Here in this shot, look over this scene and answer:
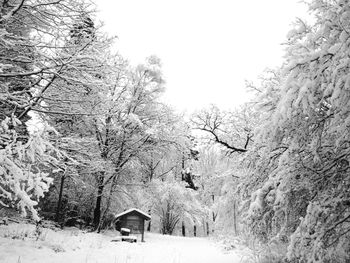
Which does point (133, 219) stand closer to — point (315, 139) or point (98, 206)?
point (98, 206)

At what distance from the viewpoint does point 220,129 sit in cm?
1427

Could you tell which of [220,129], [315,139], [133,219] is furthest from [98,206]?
[315,139]

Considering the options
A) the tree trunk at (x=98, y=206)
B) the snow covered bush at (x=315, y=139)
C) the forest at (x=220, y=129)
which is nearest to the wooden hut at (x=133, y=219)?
the tree trunk at (x=98, y=206)

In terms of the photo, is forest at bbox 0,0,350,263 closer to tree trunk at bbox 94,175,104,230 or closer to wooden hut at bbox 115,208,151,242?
tree trunk at bbox 94,175,104,230

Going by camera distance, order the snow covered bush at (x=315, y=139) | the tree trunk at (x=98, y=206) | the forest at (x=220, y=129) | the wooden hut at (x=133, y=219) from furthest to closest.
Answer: the tree trunk at (x=98, y=206) → the wooden hut at (x=133, y=219) → the forest at (x=220, y=129) → the snow covered bush at (x=315, y=139)

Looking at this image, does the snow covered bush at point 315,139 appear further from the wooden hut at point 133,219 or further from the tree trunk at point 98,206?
the tree trunk at point 98,206

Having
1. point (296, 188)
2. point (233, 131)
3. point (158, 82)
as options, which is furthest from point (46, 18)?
point (158, 82)

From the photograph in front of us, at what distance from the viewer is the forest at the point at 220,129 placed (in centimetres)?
345

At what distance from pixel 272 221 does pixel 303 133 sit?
5.85 feet

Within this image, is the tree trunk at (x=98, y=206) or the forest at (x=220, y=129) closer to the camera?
the forest at (x=220, y=129)

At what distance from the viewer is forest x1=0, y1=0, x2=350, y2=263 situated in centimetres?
345

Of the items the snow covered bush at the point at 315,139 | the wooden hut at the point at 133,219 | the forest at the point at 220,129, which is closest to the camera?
the snow covered bush at the point at 315,139

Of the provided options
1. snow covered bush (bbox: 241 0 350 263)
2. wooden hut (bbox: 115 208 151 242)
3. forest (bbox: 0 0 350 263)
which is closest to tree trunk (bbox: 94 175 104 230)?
forest (bbox: 0 0 350 263)

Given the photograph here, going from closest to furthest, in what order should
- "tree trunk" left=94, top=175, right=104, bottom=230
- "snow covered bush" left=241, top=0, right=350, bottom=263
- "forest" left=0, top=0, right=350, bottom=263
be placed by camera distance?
"snow covered bush" left=241, top=0, right=350, bottom=263, "forest" left=0, top=0, right=350, bottom=263, "tree trunk" left=94, top=175, right=104, bottom=230
